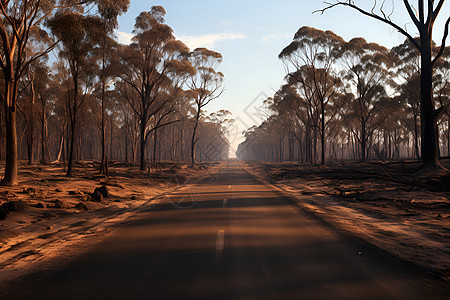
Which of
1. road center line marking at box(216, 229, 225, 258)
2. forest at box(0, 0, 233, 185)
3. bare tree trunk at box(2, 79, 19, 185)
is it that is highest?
forest at box(0, 0, 233, 185)

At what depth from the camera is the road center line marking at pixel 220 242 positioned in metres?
5.86

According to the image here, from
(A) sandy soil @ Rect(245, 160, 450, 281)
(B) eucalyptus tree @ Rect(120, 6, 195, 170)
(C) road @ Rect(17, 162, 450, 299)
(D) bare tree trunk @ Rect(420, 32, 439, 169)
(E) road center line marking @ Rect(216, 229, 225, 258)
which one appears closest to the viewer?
(C) road @ Rect(17, 162, 450, 299)

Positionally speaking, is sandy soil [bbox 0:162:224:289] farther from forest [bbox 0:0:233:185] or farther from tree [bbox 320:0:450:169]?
tree [bbox 320:0:450:169]

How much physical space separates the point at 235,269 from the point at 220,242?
1.73m

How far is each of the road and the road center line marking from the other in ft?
0.04

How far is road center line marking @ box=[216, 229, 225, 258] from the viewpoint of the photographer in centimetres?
586

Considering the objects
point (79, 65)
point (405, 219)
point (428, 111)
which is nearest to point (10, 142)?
point (79, 65)

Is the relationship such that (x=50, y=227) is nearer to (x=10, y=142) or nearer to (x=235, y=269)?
(x=235, y=269)

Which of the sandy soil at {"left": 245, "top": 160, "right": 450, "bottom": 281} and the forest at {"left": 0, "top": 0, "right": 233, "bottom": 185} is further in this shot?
the forest at {"left": 0, "top": 0, "right": 233, "bottom": 185}

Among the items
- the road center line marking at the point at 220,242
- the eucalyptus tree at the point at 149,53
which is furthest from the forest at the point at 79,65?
the road center line marking at the point at 220,242

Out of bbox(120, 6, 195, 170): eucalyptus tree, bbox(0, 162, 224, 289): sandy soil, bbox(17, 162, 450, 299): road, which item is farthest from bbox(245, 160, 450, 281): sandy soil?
bbox(120, 6, 195, 170): eucalyptus tree

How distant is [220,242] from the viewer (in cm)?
668

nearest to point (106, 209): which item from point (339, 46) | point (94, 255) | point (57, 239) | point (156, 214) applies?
point (156, 214)

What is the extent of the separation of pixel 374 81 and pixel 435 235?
137 feet
